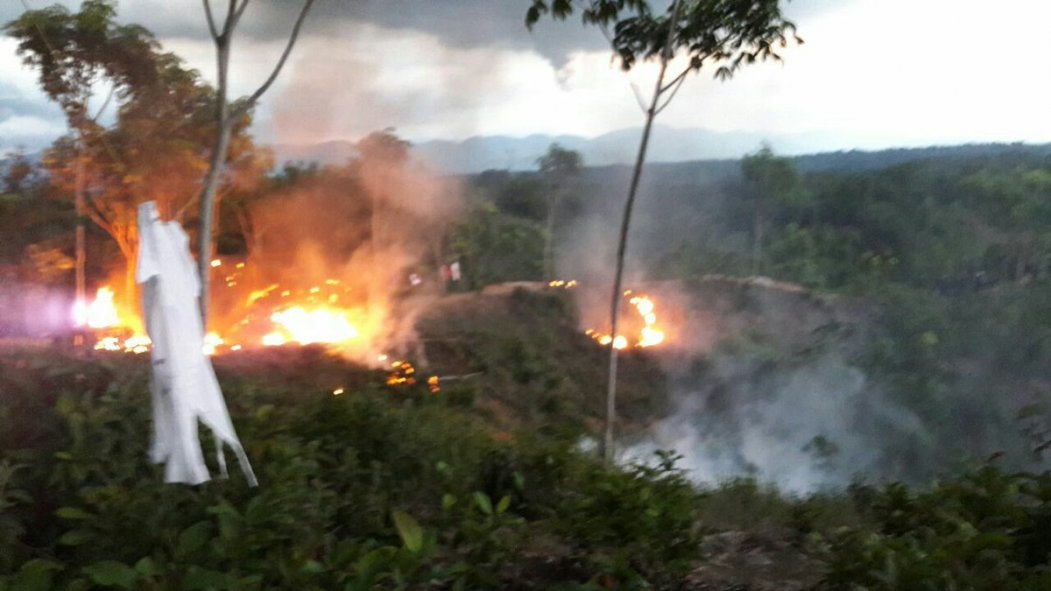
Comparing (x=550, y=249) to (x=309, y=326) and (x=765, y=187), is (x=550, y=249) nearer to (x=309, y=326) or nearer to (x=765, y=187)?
(x=765, y=187)

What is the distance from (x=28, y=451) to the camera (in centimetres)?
424

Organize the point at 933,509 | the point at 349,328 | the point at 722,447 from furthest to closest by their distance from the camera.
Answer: the point at 349,328 → the point at 722,447 → the point at 933,509

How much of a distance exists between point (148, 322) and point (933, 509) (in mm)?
3853

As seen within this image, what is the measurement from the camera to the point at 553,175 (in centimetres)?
1455

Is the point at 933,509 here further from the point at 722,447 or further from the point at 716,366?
the point at 716,366

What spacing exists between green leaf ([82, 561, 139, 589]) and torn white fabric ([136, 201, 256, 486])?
1022 mm

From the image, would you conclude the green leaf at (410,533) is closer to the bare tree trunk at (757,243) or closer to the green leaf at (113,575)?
the green leaf at (113,575)

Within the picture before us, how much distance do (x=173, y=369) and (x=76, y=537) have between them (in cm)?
79

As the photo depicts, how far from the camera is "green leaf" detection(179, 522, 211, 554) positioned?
3.41 m

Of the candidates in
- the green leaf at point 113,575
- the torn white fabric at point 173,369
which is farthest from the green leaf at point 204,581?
the torn white fabric at point 173,369

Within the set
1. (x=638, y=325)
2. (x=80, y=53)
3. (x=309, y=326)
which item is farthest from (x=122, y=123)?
(x=638, y=325)

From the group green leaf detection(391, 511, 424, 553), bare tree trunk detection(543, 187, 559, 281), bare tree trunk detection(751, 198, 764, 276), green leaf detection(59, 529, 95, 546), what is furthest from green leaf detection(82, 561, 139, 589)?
bare tree trunk detection(751, 198, 764, 276)

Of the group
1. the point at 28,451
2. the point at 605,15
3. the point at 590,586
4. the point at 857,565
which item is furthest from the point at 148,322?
the point at 605,15

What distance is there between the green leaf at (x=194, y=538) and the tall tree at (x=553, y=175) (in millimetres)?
10592
